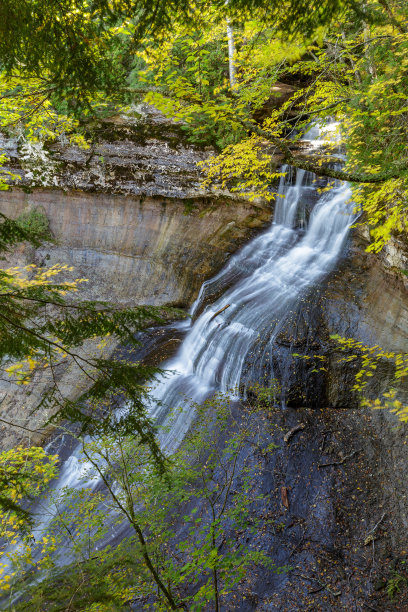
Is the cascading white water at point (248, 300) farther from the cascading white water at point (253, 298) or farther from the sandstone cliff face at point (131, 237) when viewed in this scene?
A: the sandstone cliff face at point (131, 237)

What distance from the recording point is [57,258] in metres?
11.6

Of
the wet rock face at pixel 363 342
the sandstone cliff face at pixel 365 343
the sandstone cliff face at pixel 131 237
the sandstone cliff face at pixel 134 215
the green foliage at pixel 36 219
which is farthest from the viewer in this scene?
the green foliage at pixel 36 219

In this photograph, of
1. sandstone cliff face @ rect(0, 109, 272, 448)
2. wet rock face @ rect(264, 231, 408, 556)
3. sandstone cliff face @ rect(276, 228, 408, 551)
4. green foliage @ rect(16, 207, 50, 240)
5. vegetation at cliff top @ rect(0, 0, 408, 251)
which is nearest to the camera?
vegetation at cliff top @ rect(0, 0, 408, 251)

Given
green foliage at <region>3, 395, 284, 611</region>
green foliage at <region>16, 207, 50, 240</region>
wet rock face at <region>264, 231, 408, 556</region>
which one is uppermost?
green foliage at <region>16, 207, 50, 240</region>

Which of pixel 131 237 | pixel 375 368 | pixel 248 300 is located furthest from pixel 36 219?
pixel 375 368

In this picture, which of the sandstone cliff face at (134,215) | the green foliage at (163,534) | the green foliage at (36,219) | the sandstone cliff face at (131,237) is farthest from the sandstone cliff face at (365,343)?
the green foliage at (36,219)

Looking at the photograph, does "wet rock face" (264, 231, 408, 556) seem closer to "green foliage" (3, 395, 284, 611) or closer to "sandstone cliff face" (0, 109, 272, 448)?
"green foliage" (3, 395, 284, 611)

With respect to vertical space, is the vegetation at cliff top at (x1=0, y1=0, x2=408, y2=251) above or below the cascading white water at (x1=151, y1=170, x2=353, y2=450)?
above

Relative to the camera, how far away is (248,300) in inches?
342

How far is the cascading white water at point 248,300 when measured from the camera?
297 inches

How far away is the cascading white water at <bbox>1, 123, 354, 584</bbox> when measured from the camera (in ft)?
24.7

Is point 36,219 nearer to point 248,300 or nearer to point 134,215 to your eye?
point 134,215

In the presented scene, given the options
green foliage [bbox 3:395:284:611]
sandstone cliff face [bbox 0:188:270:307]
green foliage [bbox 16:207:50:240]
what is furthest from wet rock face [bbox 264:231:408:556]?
green foliage [bbox 16:207:50:240]

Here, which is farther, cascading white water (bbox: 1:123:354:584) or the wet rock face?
cascading white water (bbox: 1:123:354:584)
